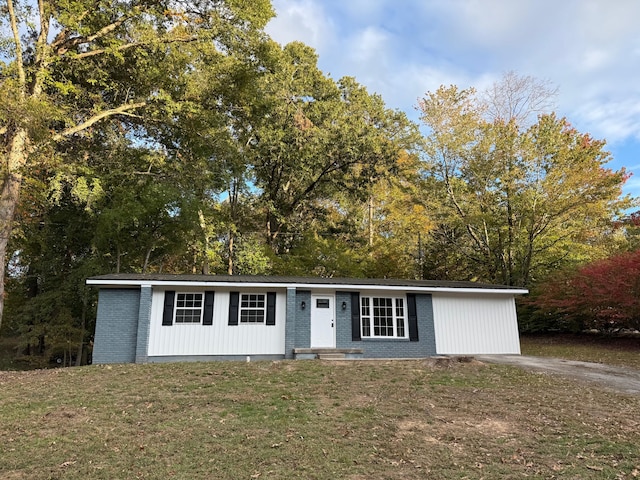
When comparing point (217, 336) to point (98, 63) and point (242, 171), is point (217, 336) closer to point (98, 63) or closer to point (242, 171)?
point (242, 171)

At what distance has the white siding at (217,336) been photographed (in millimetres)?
10914

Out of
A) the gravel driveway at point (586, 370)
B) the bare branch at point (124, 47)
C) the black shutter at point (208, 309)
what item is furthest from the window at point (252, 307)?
the bare branch at point (124, 47)

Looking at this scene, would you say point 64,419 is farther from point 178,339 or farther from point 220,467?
point 178,339

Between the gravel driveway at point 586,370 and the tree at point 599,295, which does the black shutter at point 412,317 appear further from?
the tree at point 599,295

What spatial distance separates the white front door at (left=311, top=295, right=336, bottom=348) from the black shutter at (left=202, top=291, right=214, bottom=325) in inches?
118

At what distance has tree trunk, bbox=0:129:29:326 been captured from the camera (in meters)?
10.8

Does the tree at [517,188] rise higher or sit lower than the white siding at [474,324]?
higher

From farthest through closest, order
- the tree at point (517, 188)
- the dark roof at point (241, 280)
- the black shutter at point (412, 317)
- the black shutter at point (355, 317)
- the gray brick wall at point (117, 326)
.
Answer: the tree at point (517, 188) → the black shutter at point (412, 317) → the black shutter at point (355, 317) → the dark roof at point (241, 280) → the gray brick wall at point (117, 326)

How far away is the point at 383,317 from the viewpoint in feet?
40.4

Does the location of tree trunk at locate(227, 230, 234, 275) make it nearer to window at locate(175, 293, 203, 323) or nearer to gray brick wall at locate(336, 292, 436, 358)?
window at locate(175, 293, 203, 323)

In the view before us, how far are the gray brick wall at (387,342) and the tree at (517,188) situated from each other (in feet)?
31.7

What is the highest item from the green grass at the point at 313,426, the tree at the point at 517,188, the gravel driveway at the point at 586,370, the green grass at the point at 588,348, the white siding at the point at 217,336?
the tree at the point at 517,188

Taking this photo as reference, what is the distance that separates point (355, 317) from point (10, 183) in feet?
35.2

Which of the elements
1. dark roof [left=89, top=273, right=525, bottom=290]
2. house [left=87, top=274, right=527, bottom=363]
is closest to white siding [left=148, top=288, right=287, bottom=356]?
house [left=87, top=274, right=527, bottom=363]
